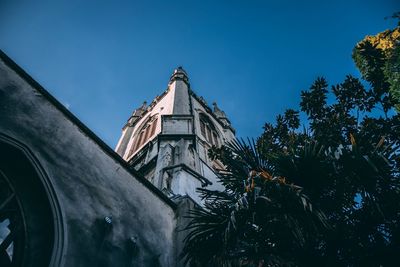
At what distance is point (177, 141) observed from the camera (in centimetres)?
1370

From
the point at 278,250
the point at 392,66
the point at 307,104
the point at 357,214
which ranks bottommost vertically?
the point at 278,250

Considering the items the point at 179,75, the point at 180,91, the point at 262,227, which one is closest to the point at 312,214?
the point at 262,227

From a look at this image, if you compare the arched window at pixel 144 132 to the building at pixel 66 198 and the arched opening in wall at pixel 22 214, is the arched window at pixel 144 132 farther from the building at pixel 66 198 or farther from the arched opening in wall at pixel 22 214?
the arched opening in wall at pixel 22 214

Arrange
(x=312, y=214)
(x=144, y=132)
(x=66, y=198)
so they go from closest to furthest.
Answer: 1. (x=312, y=214)
2. (x=66, y=198)
3. (x=144, y=132)

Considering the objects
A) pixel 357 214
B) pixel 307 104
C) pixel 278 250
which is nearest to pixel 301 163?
pixel 357 214

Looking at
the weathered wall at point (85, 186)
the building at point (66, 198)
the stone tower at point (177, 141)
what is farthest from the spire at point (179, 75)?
the weathered wall at point (85, 186)

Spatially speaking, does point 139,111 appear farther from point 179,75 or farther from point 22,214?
point 22,214

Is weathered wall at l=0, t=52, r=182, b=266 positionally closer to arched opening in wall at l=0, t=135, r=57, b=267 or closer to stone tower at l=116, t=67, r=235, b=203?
arched opening in wall at l=0, t=135, r=57, b=267

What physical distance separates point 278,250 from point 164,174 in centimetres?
655

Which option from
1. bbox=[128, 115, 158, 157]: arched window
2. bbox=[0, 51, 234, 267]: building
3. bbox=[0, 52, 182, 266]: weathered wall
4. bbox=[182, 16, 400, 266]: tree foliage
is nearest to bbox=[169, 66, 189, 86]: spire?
bbox=[128, 115, 158, 157]: arched window

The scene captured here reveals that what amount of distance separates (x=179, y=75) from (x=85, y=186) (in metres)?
20.7

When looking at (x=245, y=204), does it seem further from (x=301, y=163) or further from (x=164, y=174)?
(x=164, y=174)

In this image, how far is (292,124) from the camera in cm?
837

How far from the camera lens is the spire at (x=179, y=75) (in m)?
25.9
